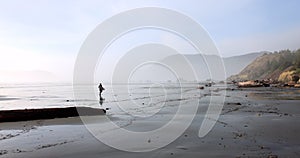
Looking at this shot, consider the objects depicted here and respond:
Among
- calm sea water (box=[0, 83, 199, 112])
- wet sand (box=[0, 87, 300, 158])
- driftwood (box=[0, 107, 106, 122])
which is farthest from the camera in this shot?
calm sea water (box=[0, 83, 199, 112])

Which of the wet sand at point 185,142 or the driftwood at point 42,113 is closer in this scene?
the wet sand at point 185,142

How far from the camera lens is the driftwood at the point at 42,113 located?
18.7 meters

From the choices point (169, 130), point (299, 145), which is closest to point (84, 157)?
point (169, 130)

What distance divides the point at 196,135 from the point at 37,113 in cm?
1296

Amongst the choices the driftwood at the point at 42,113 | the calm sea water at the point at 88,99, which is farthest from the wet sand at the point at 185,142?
the calm sea water at the point at 88,99

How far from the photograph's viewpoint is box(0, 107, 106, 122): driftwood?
61.4 ft

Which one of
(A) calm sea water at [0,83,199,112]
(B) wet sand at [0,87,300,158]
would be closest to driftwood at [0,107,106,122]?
(B) wet sand at [0,87,300,158]

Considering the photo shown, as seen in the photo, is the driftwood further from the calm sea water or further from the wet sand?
the calm sea water

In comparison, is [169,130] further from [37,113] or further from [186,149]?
[37,113]

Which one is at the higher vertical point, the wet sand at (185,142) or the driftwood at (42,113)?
the driftwood at (42,113)

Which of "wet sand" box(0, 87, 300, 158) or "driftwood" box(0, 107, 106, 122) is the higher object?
"driftwood" box(0, 107, 106, 122)

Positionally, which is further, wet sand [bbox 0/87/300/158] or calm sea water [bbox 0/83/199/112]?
calm sea water [bbox 0/83/199/112]

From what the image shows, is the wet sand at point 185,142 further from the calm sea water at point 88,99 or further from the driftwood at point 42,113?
the calm sea water at point 88,99

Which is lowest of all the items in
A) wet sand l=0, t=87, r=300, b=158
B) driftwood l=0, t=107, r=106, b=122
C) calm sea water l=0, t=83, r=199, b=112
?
wet sand l=0, t=87, r=300, b=158
